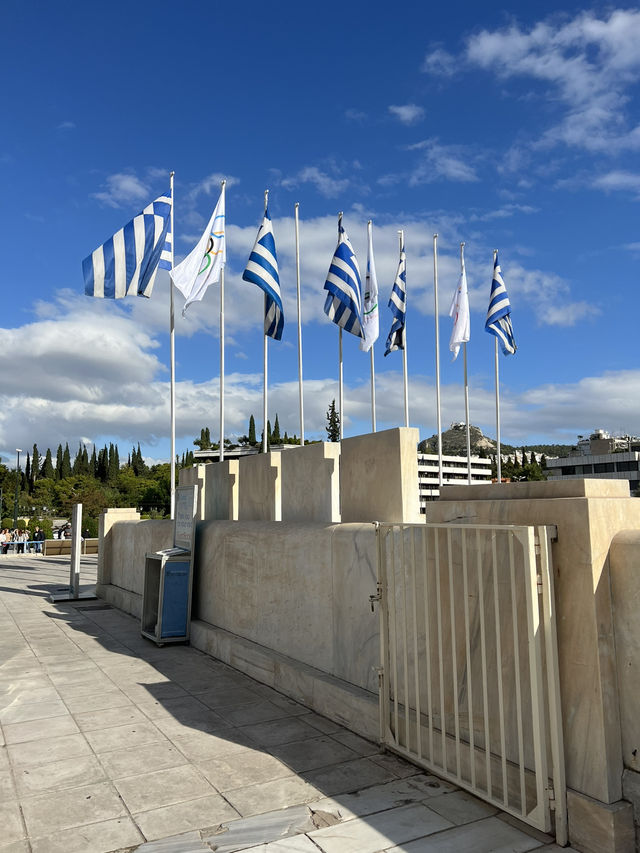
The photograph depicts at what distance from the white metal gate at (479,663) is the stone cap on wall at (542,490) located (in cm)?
28

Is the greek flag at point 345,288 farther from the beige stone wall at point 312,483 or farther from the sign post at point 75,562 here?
the sign post at point 75,562

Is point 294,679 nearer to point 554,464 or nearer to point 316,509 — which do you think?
point 316,509

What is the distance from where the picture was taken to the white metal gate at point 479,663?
360cm

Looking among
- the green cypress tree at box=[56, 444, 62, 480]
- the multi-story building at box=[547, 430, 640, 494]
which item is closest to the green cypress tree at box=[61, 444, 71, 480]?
the green cypress tree at box=[56, 444, 62, 480]

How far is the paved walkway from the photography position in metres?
3.63

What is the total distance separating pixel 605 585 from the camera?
3.59m

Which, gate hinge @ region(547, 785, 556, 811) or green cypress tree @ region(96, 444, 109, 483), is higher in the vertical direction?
green cypress tree @ region(96, 444, 109, 483)

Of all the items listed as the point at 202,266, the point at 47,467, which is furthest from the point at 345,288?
the point at 47,467

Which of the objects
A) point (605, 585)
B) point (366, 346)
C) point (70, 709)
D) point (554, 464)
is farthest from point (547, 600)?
point (554, 464)

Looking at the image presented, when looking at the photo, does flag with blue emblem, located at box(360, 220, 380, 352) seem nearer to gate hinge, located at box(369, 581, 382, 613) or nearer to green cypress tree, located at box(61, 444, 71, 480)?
gate hinge, located at box(369, 581, 382, 613)

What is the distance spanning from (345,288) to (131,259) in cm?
423

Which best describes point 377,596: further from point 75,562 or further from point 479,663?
point 75,562

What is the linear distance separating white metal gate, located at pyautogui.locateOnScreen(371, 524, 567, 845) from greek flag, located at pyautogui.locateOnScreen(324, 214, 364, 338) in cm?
833

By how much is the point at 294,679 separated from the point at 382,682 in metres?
1.67
